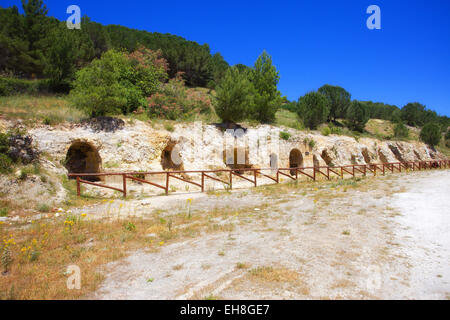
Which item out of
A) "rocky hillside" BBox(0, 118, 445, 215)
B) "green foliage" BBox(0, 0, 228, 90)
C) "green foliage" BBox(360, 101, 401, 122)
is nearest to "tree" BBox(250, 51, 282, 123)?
"rocky hillside" BBox(0, 118, 445, 215)

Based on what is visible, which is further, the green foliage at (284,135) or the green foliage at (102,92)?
the green foliage at (284,135)

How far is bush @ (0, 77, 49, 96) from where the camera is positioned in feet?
55.9

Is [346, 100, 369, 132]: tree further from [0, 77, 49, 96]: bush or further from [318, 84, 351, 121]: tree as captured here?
[0, 77, 49, 96]: bush

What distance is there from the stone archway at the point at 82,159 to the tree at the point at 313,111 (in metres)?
23.3

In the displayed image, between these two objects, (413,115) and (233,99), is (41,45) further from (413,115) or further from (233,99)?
(413,115)

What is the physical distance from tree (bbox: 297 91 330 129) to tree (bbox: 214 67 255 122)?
11.7 m

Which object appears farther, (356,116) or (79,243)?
(356,116)

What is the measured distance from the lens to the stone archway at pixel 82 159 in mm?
13383

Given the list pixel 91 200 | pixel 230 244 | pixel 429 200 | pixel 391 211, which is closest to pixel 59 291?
pixel 230 244

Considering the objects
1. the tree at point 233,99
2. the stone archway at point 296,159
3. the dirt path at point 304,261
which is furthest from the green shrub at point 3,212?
the stone archway at point 296,159

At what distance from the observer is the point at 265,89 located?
78.9 feet

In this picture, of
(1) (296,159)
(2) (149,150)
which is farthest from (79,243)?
(1) (296,159)

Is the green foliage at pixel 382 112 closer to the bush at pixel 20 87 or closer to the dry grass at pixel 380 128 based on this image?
the dry grass at pixel 380 128

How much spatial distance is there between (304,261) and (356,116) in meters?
41.9
